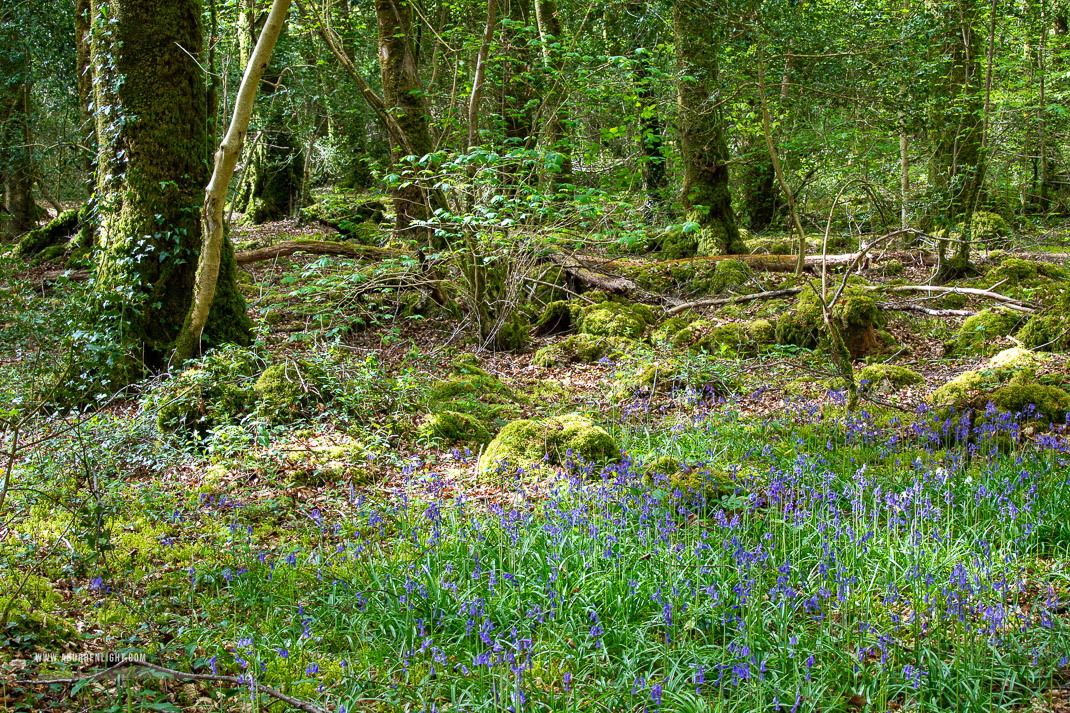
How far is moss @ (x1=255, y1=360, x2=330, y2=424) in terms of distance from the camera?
6.01 metres

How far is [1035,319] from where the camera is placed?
25.0ft

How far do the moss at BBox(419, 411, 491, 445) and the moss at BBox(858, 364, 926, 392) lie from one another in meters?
3.63

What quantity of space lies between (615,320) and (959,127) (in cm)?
620

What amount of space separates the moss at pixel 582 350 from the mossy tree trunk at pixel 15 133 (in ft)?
32.2

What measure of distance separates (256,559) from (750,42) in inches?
394

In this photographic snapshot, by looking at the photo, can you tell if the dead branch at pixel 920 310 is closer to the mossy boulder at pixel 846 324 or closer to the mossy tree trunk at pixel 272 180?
the mossy boulder at pixel 846 324

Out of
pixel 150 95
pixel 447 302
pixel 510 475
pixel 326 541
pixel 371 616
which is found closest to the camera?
pixel 371 616

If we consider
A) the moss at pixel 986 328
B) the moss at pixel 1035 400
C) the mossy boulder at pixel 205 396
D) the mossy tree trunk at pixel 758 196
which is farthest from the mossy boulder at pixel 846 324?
the mossy tree trunk at pixel 758 196

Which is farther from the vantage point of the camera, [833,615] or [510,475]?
[510,475]

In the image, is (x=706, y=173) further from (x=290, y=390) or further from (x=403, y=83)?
(x=290, y=390)

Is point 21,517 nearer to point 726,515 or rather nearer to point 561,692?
point 561,692

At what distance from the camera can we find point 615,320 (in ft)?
29.6

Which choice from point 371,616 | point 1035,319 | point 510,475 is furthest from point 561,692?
point 1035,319

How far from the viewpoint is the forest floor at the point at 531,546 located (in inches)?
107
